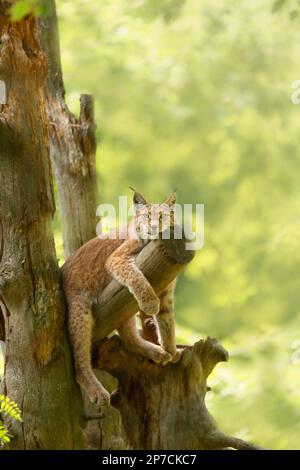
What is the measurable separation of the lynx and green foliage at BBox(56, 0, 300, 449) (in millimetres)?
3421

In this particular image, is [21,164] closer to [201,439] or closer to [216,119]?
[201,439]

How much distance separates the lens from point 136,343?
11.7 feet

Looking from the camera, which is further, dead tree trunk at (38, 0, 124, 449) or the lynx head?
dead tree trunk at (38, 0, 124, 449)

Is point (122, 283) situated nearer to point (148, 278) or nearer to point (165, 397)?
point (148, 278)

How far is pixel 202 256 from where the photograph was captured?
7109 mm

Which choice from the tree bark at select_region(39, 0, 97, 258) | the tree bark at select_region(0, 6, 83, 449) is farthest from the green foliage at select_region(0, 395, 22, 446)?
the tree bark at select_region(39, 0, 97, 258)

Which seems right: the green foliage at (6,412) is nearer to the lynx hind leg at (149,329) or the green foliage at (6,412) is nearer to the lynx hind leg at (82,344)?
the lynx hind leg at (82,344)

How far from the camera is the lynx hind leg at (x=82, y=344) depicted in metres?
3.23

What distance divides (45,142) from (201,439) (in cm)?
163

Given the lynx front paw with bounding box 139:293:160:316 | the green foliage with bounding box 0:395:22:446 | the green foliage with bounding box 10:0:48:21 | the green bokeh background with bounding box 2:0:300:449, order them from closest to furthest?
the green foliage with bounding box 10:0:48:21, the green foliage with bounding box 0:395:22:446, the lynx front paw with bounding box 139:293:160:316, the green bokeh background with bounding box 2:0:300:449

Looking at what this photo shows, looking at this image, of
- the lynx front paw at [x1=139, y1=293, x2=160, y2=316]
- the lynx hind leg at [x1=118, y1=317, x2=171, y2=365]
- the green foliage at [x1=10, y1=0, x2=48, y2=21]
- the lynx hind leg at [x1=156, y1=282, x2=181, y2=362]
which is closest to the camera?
the green foliage at [x1=10, y1=0, x2=48, y2=21]

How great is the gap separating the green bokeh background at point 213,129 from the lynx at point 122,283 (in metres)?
3.45

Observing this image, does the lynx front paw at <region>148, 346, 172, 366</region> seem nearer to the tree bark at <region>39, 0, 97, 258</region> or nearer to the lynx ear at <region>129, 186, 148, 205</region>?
the lynx ear at <region>129, 186, 148, 205</region>

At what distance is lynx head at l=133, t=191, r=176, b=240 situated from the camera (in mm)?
3078
